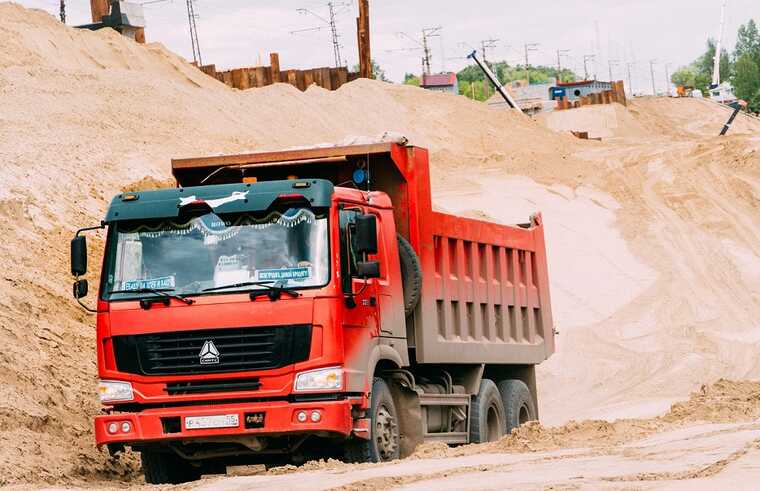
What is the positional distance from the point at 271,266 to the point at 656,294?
20.9 metres

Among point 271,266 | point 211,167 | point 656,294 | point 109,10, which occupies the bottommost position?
point 656,294

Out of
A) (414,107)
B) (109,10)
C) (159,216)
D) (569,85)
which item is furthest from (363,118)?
(569,85)

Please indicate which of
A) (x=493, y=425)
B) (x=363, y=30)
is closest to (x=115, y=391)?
(x=493, y=425)

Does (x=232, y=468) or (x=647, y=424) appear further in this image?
(x=647, y=424)

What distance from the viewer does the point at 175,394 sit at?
12.4 metres

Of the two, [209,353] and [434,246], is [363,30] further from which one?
[209,353]

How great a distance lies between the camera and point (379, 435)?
13.2 metres

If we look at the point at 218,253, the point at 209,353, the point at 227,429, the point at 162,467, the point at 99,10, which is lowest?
the point at 162,467

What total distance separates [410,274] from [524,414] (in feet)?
14.8

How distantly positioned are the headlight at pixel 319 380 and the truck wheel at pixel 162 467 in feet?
6.22

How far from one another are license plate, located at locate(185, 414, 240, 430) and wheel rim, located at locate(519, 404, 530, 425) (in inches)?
251

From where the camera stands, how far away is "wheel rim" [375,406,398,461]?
13242 millimetres

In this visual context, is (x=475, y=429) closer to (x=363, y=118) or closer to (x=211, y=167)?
(x=211, y=167)

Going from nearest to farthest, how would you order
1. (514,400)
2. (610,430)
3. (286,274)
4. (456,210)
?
1. (286,274)
2. (610,430)
3. (514,400)
4. (456,210)
